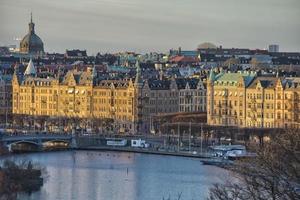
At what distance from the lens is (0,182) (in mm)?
14031

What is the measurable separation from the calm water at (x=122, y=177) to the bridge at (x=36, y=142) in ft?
2.16

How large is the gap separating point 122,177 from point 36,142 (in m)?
6.26

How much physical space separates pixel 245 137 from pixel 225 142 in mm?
458

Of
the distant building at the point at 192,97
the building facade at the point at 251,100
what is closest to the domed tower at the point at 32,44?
the distant building at the point at 192,97

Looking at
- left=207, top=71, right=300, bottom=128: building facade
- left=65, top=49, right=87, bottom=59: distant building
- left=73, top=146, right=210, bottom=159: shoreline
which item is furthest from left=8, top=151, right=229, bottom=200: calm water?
left=65, top=49, right=87, bottom=59: distant building

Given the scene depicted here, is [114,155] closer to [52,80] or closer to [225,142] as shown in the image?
[225,142]

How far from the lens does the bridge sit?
78.2 ft

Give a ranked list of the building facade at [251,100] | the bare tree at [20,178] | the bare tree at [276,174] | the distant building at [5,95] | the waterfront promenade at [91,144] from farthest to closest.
A: the distant building at [5,95]
the building facade at [251,100]
the waterfront promenade at [91,144]
the bare tree at [20,178]
the bare tree at [276,174]

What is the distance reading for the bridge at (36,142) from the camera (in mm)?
23825

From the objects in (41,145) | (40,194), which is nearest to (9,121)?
(41,145)

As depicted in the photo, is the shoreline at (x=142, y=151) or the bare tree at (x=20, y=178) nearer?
the bare tree at (x=20, y=178)

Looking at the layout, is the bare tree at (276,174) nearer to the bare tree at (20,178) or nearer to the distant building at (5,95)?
the bare tree at (20,178)

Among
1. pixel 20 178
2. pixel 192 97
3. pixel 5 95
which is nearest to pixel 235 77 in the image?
pixel 192 97

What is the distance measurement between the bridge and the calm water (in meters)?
0.66
